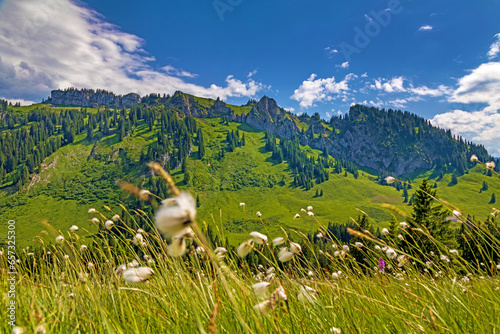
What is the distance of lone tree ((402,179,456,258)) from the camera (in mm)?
3418

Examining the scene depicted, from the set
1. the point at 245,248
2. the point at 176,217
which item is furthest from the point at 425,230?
the point at 176,217

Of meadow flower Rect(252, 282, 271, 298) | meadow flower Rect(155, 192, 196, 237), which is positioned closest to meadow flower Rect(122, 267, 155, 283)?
meadow flower Rect(252, 282, 271, 298)

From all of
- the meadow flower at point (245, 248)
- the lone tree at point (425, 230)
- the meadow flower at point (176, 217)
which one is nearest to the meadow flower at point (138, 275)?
the meadow flower at point (245, 248)

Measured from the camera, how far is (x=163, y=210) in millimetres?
1091

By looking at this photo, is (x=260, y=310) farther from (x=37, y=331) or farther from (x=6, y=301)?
(x=6, y=301)

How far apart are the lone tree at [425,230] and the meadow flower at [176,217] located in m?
1.04

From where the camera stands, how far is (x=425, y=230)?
4.39m

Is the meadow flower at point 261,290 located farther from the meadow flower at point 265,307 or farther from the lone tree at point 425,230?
the lone tree at point 425,230

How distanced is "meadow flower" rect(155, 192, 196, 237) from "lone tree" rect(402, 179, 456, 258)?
1039mm

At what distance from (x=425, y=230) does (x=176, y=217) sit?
16.1 ft

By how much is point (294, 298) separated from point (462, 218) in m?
2.36

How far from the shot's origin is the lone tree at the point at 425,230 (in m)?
3.42

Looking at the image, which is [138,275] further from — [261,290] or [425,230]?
[425,230]

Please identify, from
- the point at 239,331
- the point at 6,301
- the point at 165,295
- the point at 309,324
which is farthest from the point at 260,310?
the point at 6,301
